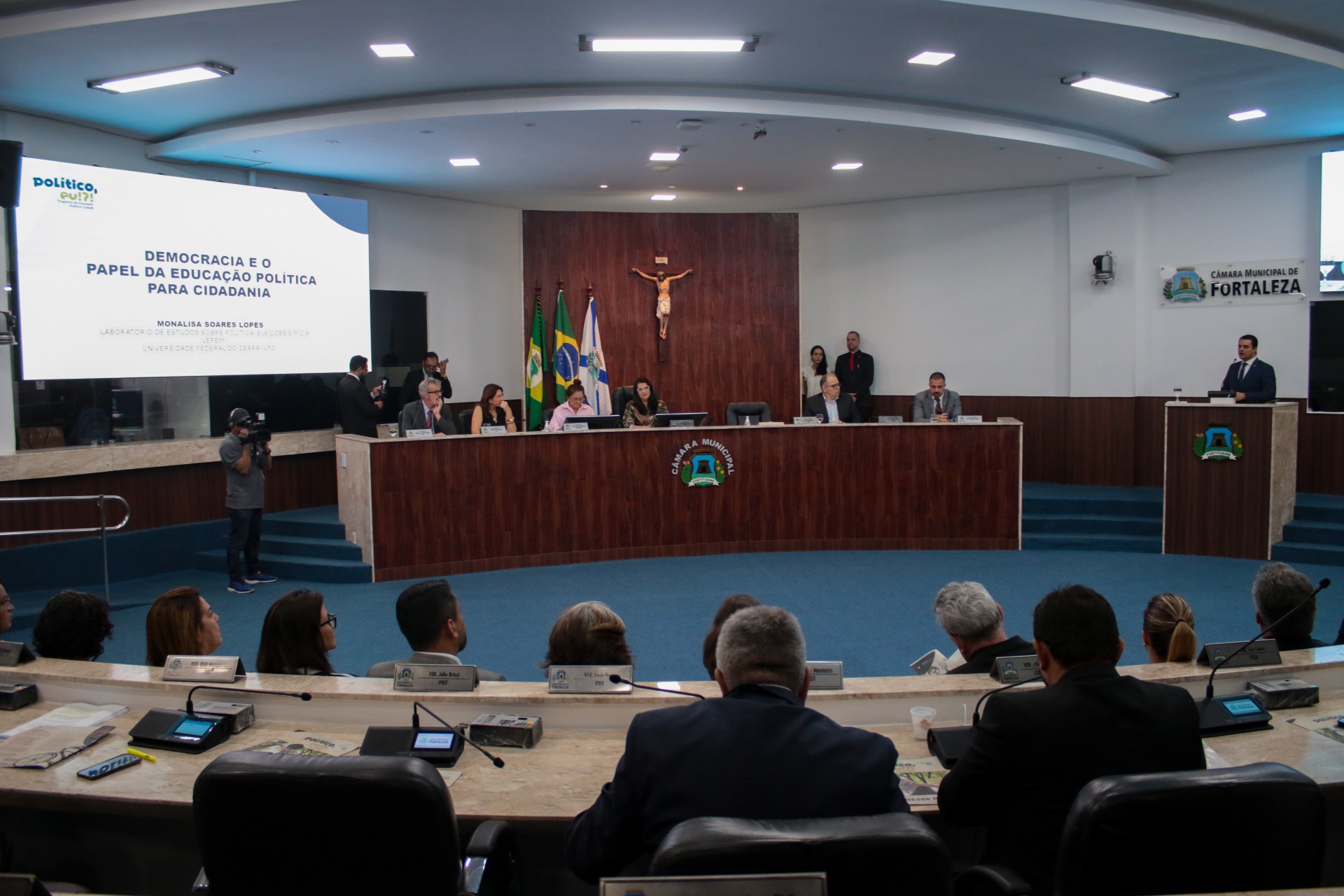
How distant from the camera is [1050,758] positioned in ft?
6.08

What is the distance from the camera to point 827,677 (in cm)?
255

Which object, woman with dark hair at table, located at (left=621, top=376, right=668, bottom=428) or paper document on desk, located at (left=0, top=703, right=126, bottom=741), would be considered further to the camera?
woman with dark hair at table, located at (left=621, top=376, right=668, bottom=428)

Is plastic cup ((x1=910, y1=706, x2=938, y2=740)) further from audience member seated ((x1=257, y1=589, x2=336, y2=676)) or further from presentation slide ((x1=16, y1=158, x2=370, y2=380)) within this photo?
presentation slide ((x1=16, y1=158, x2=370, y2=380))

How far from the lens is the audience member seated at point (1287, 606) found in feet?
10.0

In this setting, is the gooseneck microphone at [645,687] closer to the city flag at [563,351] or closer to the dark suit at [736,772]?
the dark suit at [736,772]

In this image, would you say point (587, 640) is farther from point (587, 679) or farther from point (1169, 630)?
point (1169, 630)

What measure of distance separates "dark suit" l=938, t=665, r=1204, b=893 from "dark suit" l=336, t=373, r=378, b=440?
710 centimetres

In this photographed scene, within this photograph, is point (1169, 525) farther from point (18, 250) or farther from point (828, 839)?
point (18, 250)


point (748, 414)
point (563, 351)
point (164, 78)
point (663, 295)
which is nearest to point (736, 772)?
point (164, 78)

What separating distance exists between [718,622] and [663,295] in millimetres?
8377

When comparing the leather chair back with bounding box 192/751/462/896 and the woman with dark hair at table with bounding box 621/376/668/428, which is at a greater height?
the woman with dark hair at table with bounding box 621/376/668/428

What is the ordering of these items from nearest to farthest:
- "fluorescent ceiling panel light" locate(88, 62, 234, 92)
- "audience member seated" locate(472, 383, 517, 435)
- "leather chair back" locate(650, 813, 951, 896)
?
"leather chair back" locate(650, 813, 951, 896) < "fluorescent ceiling panel light" locate(88, 62, 234, 92) < "audience member seated" locate(472, 383, 517, 435)

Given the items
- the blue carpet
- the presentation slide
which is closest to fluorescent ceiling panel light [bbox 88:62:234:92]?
the presentation slide

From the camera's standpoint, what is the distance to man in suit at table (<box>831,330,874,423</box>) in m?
10.8
